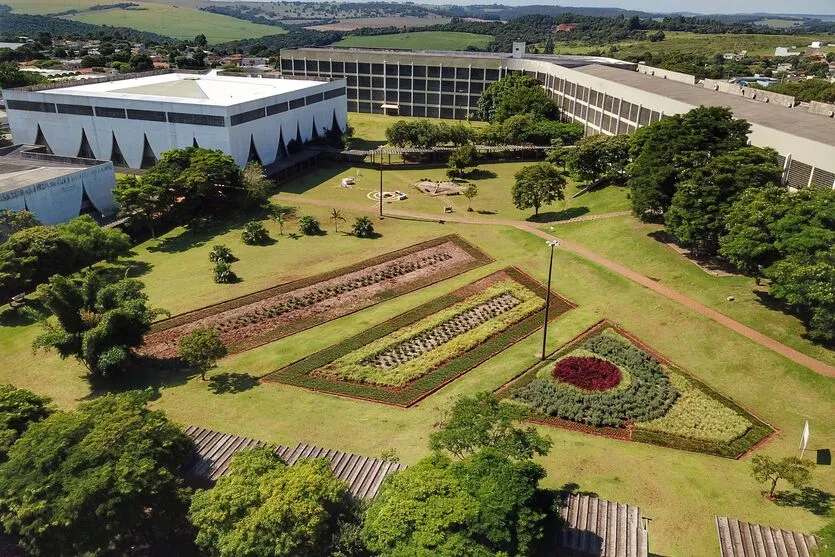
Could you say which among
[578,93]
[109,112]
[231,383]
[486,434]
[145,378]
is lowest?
[145,378]

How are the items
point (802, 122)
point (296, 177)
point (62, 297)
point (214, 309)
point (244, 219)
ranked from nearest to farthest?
point (62, 297)
point (214, 309)
point (802, 122)
point (244, 219)
point (296, 177)

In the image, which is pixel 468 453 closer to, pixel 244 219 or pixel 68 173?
pixel 244 219

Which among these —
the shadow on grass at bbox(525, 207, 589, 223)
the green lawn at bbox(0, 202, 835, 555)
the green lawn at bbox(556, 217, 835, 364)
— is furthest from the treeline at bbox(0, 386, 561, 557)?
the shadow on grass at bbox(525, 207, 589, 223)

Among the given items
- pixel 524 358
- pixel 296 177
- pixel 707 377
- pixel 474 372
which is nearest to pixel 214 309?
pixel 474 372

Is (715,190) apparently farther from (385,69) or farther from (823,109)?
(385,69)

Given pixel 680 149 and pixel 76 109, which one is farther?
pixel 76 109

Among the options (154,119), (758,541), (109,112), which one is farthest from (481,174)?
(758,541)
